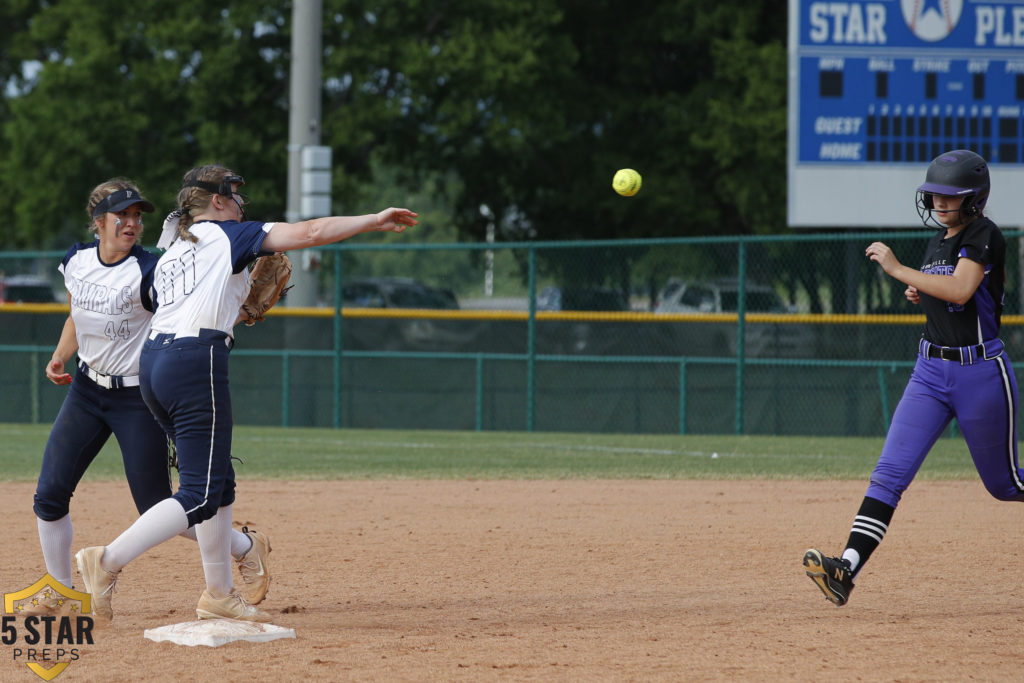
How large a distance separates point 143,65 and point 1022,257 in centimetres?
1499

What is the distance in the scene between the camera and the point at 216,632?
Result: 15.8 feet

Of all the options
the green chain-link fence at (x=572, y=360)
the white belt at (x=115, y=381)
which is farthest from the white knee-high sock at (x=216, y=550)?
the green chain-link fence at (x=572, y=360)

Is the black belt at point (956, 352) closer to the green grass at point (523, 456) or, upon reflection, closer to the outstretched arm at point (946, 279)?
the outstretched arm at point (946, 279)

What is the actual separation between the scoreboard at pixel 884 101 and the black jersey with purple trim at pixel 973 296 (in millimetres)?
10351

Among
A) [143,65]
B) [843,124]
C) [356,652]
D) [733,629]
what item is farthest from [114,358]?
[143,65]

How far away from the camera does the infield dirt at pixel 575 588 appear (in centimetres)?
452

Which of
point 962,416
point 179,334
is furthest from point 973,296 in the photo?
point 179,334

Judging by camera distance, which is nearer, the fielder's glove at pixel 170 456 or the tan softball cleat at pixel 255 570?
the fielder's glove at pixel 170 456

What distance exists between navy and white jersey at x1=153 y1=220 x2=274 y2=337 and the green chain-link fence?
9.43 metres

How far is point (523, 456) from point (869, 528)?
287 inches

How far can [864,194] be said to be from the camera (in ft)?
50.7

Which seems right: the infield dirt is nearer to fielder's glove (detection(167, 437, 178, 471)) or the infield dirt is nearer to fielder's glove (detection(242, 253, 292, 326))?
fielder's glove (detection(167, 437, 178, 471))

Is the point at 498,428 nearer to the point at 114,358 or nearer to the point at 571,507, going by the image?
the point at 571,507

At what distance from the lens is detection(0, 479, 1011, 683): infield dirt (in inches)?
178
